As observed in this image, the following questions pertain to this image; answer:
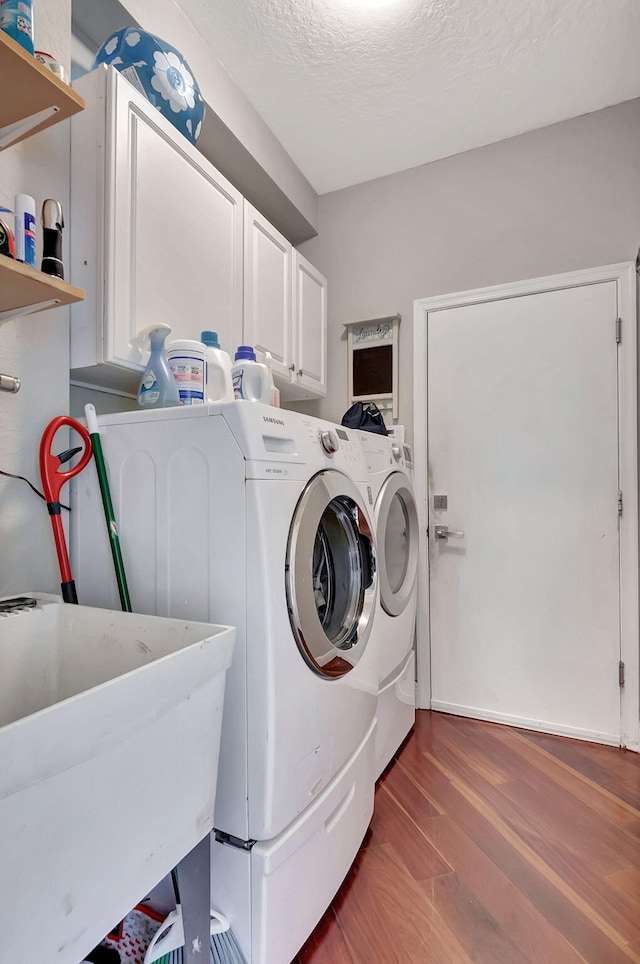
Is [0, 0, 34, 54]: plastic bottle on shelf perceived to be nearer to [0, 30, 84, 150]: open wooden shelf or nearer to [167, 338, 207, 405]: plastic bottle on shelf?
[0, 30, 84, 150]: open wooden shelf

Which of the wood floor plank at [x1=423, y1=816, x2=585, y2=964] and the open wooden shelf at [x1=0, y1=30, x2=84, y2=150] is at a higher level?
the open wooden shelf at [x1=0, y1=30, x2=84, y2=150]

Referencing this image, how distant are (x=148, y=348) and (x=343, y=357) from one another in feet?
4.94

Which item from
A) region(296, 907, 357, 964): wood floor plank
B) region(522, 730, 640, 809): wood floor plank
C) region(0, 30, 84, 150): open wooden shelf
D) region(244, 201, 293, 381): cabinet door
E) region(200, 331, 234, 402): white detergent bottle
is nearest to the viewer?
region(0, 30, 84, 150): open wooden shelf

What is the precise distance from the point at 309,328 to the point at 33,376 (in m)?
1.52

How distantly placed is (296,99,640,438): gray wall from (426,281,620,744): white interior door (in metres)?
0.18

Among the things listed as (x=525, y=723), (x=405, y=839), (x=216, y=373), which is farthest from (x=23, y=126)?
(x=525, y=723)

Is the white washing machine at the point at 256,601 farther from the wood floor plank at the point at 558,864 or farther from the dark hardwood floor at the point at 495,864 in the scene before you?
the wood floor plank at the point at 558,864

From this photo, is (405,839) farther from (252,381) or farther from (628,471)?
(628,471)

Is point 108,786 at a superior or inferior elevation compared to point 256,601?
inferior

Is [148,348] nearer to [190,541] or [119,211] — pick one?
[119,211]

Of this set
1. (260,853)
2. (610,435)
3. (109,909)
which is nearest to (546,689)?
(610,435)

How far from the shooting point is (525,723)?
85.5 inches

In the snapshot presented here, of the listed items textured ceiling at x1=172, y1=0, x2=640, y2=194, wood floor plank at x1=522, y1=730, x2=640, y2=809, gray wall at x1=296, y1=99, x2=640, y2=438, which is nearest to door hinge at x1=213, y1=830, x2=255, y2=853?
wood floor plank at x1=522, y1=730, x2=640, y2=809

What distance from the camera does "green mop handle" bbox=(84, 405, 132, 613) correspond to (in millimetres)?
1119
